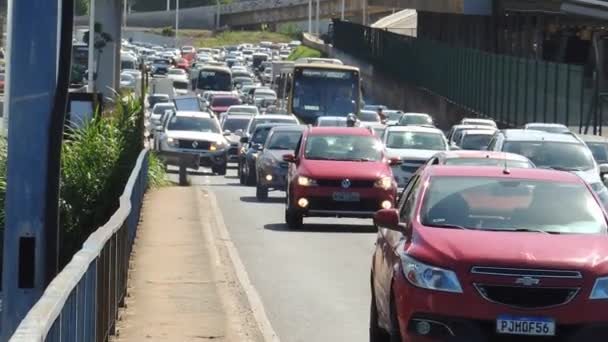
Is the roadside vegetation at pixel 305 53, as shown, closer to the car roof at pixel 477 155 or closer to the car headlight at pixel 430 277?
the car roof at pixel 477 155

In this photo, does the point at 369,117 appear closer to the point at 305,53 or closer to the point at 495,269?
the point at 495,269

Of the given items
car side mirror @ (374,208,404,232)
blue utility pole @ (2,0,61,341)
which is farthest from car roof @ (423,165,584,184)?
blue utility pole @ (2,0,61,341)

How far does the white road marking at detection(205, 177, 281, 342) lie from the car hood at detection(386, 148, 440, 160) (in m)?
7.16

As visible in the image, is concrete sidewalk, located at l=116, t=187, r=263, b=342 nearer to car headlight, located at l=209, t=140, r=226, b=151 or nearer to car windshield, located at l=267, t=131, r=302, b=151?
car windshield, located at l=267, t=131, r=302, b=151

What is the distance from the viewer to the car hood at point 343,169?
26641 millimetres

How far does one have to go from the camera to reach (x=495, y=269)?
11250 millimetres

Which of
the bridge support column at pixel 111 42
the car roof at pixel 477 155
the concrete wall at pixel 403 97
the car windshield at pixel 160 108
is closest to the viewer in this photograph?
the car roof at pixel 477 155

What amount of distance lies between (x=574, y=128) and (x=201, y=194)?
20.3 metres

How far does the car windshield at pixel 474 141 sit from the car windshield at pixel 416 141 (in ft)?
12.4

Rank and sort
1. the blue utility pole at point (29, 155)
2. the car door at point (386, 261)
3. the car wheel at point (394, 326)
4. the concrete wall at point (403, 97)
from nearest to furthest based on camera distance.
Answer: the car wheel at point (394, 326) → the car door at point (386, 261) → the blue utility pole at point (29, 155) → the concrete wall at point (403, 97)

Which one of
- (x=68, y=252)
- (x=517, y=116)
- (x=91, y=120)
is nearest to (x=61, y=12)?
(x=68, y=252)

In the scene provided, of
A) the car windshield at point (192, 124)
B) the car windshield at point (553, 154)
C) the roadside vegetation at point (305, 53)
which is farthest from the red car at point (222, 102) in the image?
the roadside vegetation at point (305, 53)

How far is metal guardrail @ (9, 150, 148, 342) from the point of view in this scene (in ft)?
22.9

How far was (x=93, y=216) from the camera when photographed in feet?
77.2
